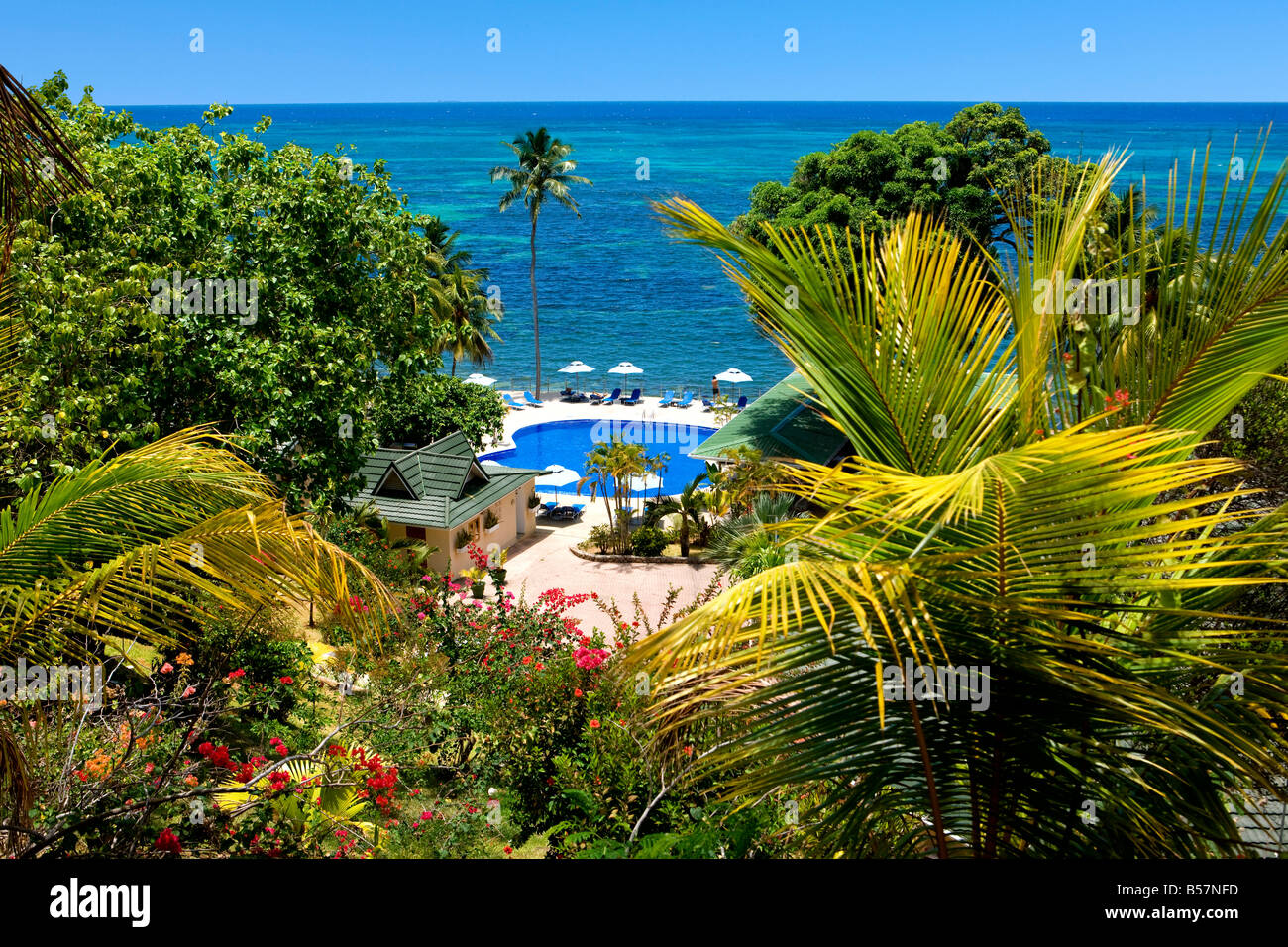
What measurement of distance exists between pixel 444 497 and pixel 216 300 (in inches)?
433

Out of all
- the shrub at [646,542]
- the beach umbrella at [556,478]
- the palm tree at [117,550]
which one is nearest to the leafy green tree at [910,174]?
the beach umbrella at [556,478]

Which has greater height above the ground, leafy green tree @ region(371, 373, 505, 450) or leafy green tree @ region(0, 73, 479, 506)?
leafy green tree @ region(0, 73, 479, 506)

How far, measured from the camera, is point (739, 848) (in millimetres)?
4328

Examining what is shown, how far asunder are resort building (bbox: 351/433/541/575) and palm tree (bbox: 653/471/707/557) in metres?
4.09

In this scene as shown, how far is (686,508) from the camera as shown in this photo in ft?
84.5

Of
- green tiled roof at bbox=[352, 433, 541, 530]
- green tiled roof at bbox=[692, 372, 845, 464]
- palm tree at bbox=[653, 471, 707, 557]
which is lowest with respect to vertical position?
palm tree at bbox=[653, 471, 707, 557]

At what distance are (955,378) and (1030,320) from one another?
0.36 metres

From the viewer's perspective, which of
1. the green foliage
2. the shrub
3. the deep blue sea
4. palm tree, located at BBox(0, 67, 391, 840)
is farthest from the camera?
the deep blue sea

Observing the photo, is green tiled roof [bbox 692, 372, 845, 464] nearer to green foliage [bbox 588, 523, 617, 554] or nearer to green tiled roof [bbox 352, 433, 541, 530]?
green foliage [bbox 588, 523, 617, 554]

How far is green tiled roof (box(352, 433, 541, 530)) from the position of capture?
22.9 meters

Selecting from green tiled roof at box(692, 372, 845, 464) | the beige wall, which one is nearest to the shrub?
green tiled roof at box(692, 372, 845, 464)

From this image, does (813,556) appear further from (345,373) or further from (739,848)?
(345,373)

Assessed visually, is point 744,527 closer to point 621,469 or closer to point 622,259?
point 621,469

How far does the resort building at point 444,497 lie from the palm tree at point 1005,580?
1953 centimetres
